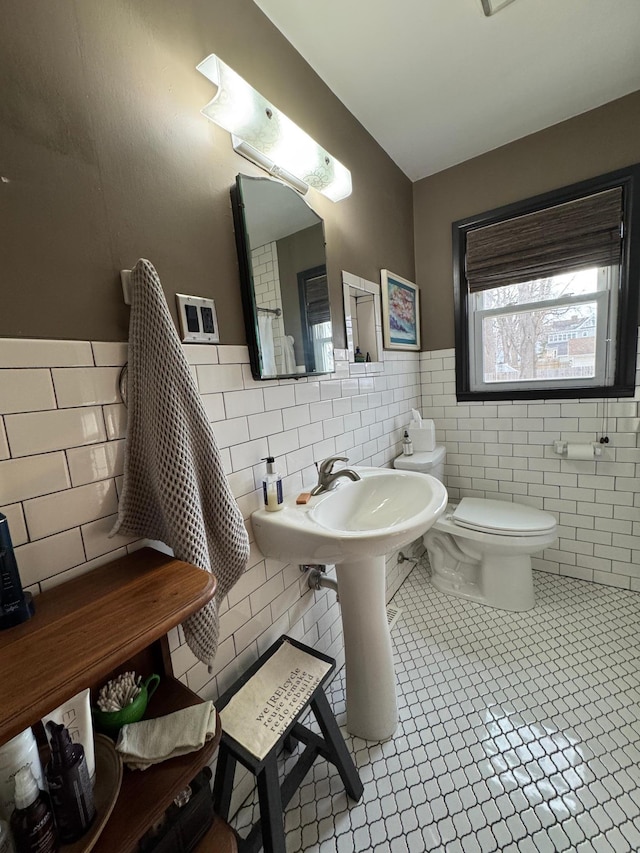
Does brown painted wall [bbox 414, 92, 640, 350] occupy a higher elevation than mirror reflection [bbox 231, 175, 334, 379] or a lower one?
higher

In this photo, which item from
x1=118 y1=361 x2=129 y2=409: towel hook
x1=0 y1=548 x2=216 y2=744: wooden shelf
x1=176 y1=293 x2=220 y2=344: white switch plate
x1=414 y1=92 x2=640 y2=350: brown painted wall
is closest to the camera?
x1=0 y1=548 x2=216 y2=744: wooden shelf

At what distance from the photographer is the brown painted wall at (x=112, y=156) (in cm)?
61

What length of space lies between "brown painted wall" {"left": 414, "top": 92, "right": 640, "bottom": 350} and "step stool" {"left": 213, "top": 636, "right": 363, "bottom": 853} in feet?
6.29

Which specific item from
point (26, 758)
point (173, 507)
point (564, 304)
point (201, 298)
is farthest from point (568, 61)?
point (26, 758)

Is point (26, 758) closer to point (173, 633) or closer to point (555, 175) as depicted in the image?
point (173, 633)

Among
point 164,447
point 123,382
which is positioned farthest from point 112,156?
point 164,447

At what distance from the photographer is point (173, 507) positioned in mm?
699

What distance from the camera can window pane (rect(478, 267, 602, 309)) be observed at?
5.83ft

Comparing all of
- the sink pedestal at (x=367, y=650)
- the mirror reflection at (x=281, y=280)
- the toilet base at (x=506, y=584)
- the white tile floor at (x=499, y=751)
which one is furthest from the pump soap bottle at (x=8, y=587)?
the toilet base at (x=506, y=584)

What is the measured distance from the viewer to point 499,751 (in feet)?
3.70

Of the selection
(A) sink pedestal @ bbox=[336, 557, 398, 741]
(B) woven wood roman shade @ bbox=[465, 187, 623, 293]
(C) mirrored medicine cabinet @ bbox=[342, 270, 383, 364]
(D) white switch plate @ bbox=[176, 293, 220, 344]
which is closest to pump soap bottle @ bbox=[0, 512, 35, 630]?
(D) white switch plate @ bbox=[176, 293, 220, 344]

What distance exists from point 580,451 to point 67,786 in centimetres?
222

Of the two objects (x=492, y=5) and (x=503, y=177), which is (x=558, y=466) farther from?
(x=492, y=5)

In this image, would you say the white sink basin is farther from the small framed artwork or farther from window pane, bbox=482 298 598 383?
window pane, bbox=482 298 598 383
